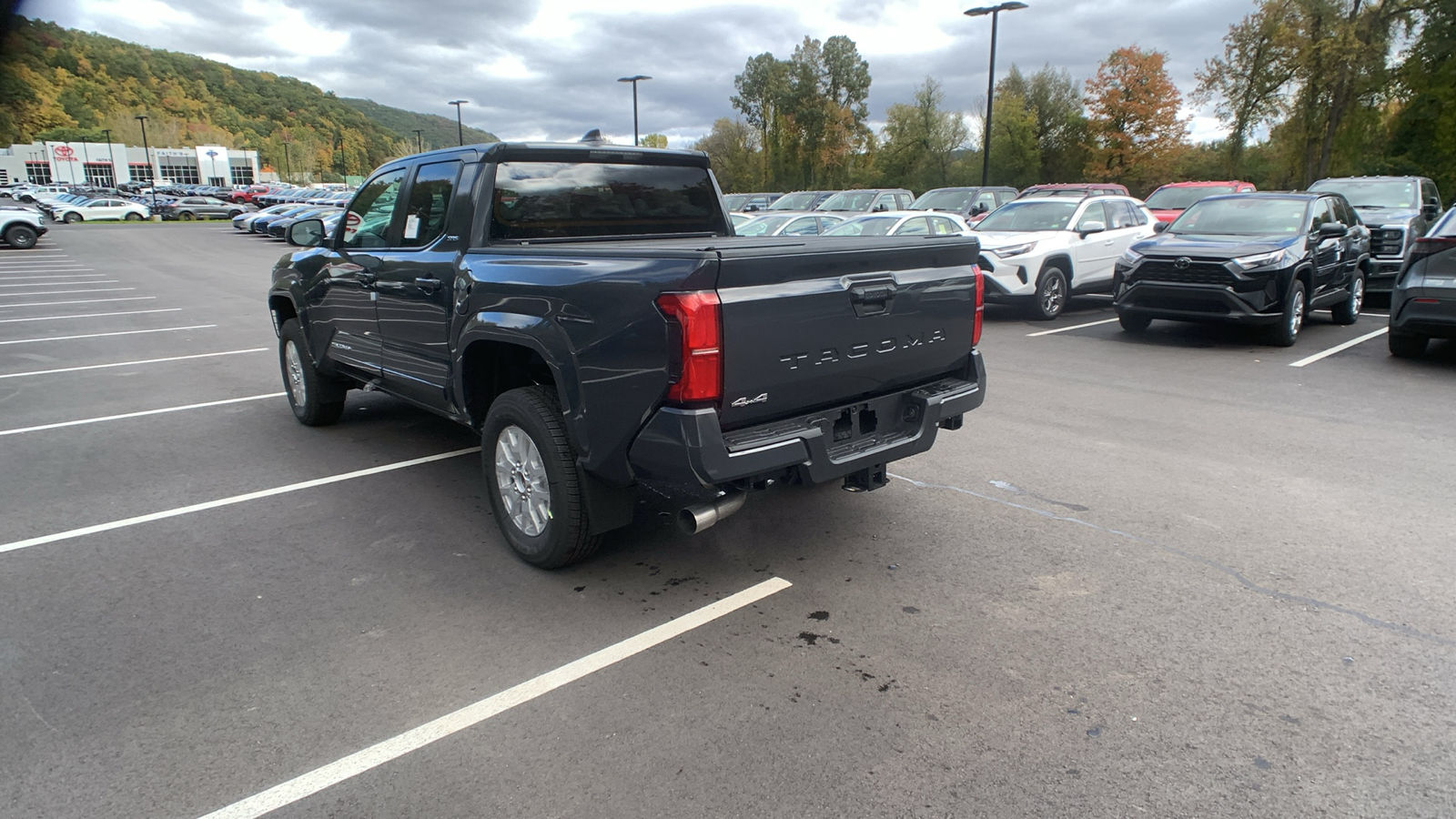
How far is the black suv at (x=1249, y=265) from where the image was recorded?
9469 mm

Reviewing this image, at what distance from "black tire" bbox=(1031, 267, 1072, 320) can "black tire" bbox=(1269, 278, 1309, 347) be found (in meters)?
3.11

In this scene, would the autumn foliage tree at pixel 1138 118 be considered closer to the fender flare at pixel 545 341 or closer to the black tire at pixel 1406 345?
the black tire at pixel 1406 345

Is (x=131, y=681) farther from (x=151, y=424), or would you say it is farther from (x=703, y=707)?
(x=151, y=424)

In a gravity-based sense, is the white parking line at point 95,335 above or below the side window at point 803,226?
below

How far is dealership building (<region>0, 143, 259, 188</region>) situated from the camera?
334 ft

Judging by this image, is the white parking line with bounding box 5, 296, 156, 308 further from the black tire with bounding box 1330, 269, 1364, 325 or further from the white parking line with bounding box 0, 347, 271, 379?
the black tire with bounding box 1330, 269, 1364, 325

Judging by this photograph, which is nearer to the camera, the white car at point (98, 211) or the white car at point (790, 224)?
the white car at point (790, 224)

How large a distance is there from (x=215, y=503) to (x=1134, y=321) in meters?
10.3

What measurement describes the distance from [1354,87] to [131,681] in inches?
1497

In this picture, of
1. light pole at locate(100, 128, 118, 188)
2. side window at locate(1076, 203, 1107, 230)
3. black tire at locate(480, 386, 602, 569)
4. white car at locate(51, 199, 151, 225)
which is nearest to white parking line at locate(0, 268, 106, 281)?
black tire at locate(480, 386, 602, 569)

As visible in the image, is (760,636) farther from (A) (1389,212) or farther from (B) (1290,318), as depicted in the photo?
(A) (1389,212)

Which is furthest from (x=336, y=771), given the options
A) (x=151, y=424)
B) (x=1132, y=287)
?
(x=1132, y=287)

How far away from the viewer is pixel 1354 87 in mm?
29969

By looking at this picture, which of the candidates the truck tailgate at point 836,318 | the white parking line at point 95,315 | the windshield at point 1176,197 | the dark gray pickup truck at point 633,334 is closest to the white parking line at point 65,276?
the white parking line at point 95,315
